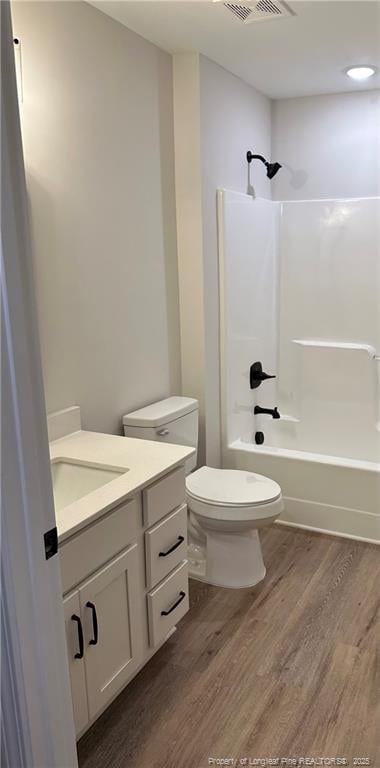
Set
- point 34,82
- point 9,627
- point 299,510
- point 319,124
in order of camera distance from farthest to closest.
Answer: point 319,124, point 299,510, point 34,82, point 9,627

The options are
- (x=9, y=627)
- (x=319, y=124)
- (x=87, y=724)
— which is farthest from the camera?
(x=319, y=124)

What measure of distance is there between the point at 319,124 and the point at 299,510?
7.37ft

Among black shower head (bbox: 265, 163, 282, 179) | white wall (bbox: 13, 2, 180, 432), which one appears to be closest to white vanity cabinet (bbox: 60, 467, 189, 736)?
white wall (bbox: 13, 2, 180, 432)

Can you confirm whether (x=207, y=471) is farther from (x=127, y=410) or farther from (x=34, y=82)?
(x=34, y=82)

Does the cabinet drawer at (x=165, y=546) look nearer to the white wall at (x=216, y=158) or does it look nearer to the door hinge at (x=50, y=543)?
the door hinge at (x=50, y=543)

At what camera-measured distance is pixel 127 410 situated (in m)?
2.59

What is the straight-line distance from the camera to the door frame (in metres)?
1.02

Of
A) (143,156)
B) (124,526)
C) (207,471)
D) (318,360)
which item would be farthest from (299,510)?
(143,156)

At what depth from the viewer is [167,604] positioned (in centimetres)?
204

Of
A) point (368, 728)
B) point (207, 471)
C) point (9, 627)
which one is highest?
point (9, 627)

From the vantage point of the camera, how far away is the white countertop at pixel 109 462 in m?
1.56

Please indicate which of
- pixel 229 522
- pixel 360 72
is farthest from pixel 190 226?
pixel 229 522

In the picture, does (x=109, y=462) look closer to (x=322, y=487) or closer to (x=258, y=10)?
(x=322, y=487)

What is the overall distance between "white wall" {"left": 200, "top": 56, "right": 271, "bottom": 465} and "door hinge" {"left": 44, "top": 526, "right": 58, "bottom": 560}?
1.86m
